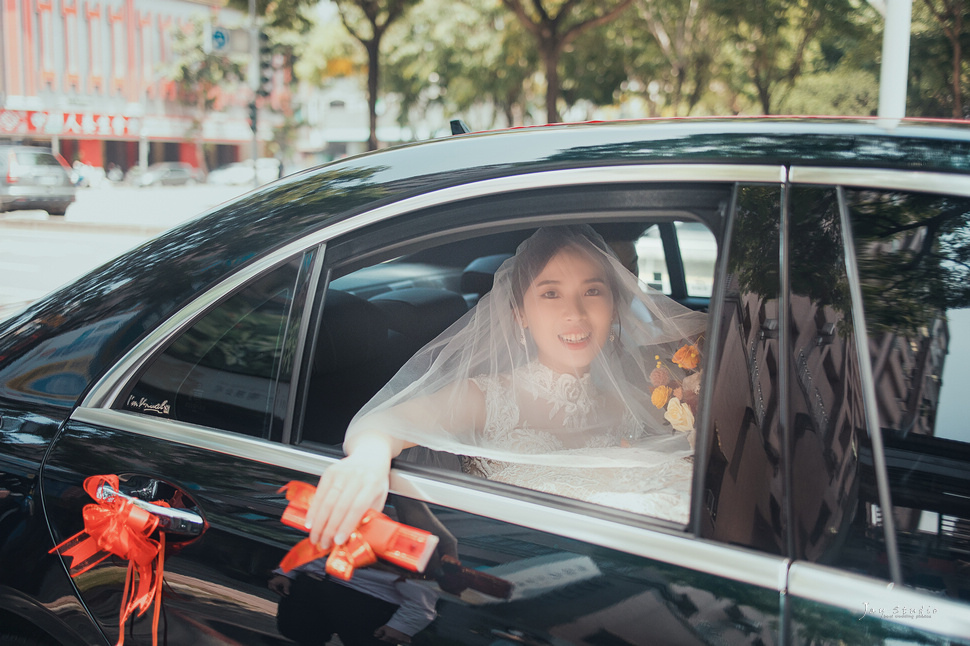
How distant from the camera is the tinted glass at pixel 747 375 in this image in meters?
1.07

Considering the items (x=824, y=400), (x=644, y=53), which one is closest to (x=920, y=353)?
(x=824, y=400)

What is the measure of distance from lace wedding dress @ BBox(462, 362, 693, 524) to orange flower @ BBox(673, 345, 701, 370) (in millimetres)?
184

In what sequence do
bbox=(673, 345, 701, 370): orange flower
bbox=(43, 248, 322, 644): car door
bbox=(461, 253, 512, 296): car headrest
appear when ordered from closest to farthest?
bbox=(43, 248, 322, 644): car door → bbox=(673, 345, 701, 370): orange flower → bbox=(461, 253, 512, 296): car headrest

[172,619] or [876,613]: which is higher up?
[876,613]

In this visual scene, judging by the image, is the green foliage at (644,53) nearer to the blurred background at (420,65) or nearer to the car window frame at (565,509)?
the blurred background at (420,65)

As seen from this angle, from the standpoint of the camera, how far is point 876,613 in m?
0.94

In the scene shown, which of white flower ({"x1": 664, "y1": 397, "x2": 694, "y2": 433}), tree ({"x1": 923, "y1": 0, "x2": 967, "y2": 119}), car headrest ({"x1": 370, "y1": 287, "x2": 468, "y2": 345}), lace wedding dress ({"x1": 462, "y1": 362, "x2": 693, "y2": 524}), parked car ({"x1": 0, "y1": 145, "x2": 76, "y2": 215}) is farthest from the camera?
parked car ({"x1": 0, "y1": 145, "x2": 76, "y2": 215})

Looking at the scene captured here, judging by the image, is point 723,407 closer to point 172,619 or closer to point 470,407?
point 470,407

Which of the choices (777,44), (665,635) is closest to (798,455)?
(665,635)

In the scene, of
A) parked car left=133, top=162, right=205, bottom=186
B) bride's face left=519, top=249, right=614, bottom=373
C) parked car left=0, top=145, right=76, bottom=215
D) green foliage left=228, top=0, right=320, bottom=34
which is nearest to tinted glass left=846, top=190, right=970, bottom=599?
bride's face left=519, top=249, right=614, bottom=373

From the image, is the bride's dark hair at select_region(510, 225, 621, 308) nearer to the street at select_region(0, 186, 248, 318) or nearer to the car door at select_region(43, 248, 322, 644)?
the car door at select_region(43, 248, 322, 644)

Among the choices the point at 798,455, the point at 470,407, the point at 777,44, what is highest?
the point at 777,44

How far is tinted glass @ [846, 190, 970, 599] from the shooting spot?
3.60ft

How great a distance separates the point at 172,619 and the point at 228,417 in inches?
13.5
